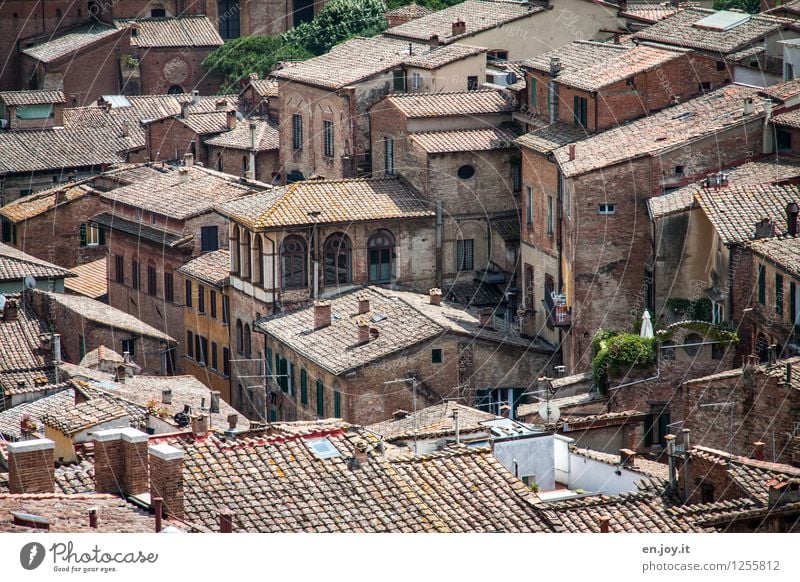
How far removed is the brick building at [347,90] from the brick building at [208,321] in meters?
2.49

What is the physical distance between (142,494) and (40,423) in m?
7.36

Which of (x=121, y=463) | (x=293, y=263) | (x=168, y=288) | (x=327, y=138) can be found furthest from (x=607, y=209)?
(x=121, y=463)

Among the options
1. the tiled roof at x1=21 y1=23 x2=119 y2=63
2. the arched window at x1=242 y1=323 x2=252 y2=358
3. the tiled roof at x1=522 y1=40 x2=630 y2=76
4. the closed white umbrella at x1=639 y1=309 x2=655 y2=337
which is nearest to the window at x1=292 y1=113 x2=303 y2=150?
the tiled roof at x1=522 y1=40 x2=630 y2=76

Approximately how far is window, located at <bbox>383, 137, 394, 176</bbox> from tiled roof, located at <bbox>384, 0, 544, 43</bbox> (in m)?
3.56

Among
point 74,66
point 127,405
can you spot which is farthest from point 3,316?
point 74,66

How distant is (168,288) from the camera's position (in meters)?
38.7

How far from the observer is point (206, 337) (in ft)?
122

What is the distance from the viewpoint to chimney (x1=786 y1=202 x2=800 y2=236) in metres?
28.9

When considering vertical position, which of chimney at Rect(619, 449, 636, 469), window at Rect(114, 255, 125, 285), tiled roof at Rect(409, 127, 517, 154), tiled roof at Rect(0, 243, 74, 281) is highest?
tiled roof at Rect(409, 127, 517, 154)

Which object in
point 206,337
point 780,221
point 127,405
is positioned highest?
point 780,221

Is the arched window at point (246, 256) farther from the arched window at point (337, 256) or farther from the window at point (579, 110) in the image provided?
the window at point (579, 110)

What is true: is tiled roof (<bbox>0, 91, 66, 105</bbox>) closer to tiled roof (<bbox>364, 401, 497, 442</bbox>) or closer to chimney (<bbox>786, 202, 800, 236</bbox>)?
tiled roof (<bbox>364, 401, 497, 442</bbox>)

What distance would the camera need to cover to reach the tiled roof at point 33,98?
47562 mm

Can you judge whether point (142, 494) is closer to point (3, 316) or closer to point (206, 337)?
point (3, 316)
